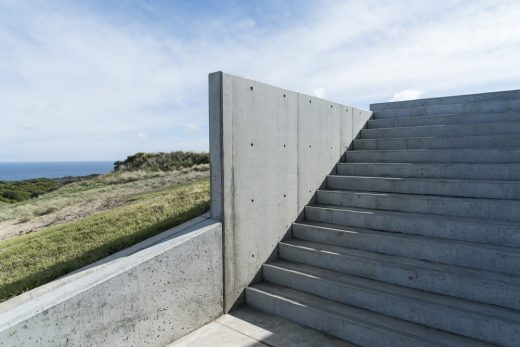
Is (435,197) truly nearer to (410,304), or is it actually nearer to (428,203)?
(428,203)

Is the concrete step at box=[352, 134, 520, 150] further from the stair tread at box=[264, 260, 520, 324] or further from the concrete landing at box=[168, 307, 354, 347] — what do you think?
the concrete landing at box=[168, 307, 354, 347]

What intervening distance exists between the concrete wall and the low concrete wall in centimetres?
28

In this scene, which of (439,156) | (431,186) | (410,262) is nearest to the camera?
(410,262)

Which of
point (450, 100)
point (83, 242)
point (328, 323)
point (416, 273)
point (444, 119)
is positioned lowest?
point (328, 323)

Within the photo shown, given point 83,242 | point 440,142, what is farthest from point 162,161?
point 440,142

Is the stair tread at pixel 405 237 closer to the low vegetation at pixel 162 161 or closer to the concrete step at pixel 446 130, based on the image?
the concrete step at pixel 446 130

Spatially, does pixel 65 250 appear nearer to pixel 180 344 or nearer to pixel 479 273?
pixel 180 344

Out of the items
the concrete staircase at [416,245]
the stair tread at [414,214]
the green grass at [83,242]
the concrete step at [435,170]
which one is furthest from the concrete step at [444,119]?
the green grass at [83,242]

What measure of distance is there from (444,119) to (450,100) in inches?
43.5

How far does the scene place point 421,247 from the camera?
3.29 m

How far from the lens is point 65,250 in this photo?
505 cm

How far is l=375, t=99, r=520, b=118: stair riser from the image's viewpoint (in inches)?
205

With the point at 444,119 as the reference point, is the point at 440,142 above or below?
below

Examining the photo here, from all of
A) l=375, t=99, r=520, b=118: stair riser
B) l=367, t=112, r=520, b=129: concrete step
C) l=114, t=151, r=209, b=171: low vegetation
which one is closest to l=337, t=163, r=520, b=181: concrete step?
l=367, t=112, r=520, b=129: concrete step
